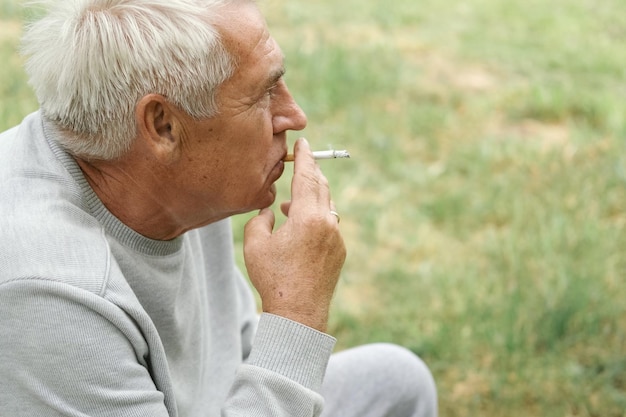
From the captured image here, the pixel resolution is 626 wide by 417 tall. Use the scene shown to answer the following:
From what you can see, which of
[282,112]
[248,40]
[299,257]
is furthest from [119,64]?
[299,257]

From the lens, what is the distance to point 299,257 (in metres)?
1.81

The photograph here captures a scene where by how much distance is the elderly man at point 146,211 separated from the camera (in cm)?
152

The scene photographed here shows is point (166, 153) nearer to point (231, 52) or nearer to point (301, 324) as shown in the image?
point (231, 52)

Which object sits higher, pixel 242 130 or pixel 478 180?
pixel 242 130

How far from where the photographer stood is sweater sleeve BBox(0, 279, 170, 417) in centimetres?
150

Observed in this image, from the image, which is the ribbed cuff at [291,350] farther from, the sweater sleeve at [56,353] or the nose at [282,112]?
the nose at [282,112]

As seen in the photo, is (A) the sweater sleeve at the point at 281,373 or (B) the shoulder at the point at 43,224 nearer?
(B) the shoulder at the point at 43,224

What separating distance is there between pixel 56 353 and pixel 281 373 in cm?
42

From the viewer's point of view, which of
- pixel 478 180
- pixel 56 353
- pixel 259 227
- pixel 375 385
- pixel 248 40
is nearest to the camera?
pixel 56 353

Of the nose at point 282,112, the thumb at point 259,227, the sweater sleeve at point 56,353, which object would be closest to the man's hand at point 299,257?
the thumb at point 259,227

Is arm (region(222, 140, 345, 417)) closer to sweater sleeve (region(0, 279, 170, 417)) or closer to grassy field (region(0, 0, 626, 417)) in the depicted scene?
sweater sleeve (region(0, 279, 170, 417))

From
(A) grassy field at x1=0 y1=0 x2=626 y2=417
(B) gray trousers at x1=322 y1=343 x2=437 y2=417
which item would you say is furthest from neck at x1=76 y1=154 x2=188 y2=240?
(B) gray trousers at x1=322 y1=343 x2=437 y2=417

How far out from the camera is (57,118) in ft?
5.66

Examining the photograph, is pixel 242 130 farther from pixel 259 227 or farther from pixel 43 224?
pixel 43 224
